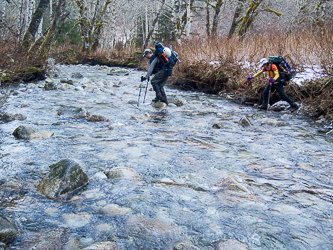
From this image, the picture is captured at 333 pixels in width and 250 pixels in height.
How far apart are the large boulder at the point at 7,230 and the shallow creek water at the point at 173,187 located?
54 millimetres

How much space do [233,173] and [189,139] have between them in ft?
5.29

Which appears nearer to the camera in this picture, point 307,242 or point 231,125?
point 307,242

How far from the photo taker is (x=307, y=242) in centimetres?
196

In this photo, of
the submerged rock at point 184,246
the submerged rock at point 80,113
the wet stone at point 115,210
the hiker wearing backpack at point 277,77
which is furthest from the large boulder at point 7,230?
the hiker wearing backpack at point 277,77

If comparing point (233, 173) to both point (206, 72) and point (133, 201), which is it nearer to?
point (133, 201)

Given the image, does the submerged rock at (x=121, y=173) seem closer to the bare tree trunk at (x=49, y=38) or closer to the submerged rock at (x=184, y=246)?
the submerged rock at (x=184, y=246)

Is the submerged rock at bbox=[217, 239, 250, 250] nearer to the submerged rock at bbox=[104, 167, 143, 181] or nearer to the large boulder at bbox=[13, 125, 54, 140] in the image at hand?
the submerged rock at bbox=[104, 167, 143, 181]

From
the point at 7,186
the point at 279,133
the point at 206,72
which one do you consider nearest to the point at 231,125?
the point at 279,133

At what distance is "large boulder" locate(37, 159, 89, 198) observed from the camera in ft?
8.10

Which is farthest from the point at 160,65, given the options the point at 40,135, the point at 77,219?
the point at 77,219

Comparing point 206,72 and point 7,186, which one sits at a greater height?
point 206,72

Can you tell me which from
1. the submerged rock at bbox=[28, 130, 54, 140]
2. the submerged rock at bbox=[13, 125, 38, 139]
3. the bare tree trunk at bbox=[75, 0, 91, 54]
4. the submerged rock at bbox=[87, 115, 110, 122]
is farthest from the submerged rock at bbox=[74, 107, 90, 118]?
the bare tree trunk at bbox=[75, 0, 91, 54]

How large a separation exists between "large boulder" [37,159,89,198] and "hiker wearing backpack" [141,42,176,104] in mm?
5344

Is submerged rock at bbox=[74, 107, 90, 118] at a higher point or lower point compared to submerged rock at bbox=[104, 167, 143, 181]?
lower
